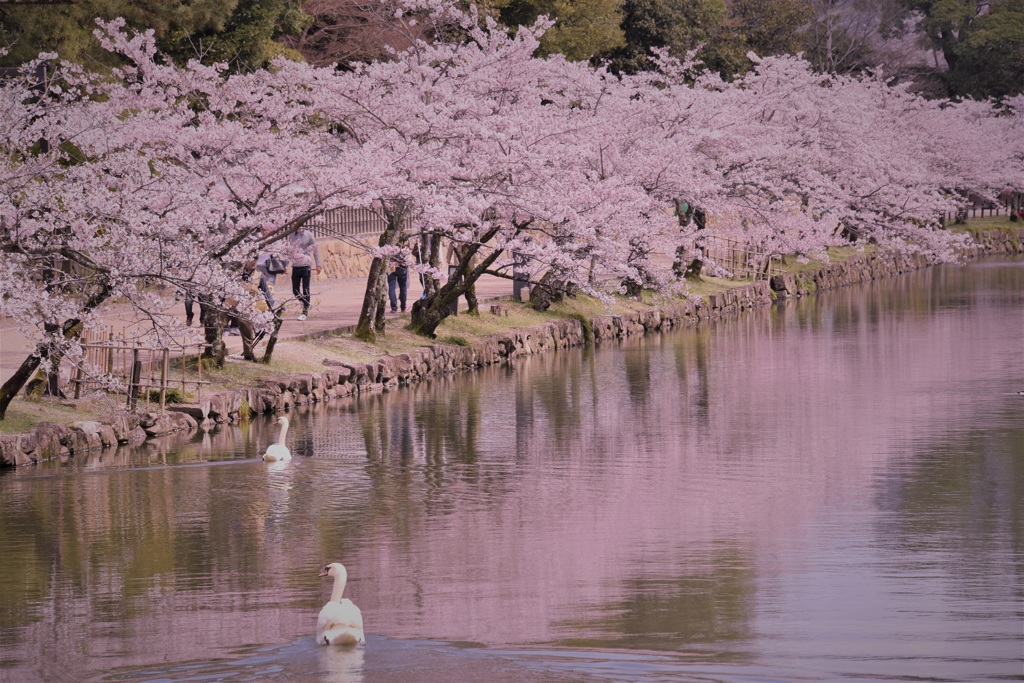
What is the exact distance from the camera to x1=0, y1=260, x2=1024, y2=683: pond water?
30.9 feet

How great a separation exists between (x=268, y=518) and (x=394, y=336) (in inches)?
403

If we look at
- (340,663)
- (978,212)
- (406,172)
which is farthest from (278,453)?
(978,212)

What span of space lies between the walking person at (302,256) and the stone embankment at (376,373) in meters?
1.22

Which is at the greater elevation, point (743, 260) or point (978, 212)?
point (978, 212)

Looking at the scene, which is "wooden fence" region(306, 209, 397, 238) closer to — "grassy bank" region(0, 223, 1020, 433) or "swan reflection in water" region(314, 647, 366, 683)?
"grassy bank" region(0, 223, 1020, 433)

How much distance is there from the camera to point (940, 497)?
46.5 ft

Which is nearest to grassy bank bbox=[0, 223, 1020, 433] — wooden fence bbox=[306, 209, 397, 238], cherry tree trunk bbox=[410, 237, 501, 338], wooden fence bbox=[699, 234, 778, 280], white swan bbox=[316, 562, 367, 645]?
cherry tree trunk bbox=[410, 237, 501, 338]

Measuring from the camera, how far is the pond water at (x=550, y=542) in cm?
942

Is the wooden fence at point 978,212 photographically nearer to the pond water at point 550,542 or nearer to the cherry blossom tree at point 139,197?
the pond water at point 550,542

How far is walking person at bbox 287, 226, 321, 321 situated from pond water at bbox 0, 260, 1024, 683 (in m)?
2.41

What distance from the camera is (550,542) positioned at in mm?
12578

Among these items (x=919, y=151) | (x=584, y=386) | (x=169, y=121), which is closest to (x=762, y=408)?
(x=584, y=386)

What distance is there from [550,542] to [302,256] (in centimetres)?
992

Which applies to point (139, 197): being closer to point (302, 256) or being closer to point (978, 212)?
point (302, 256)
